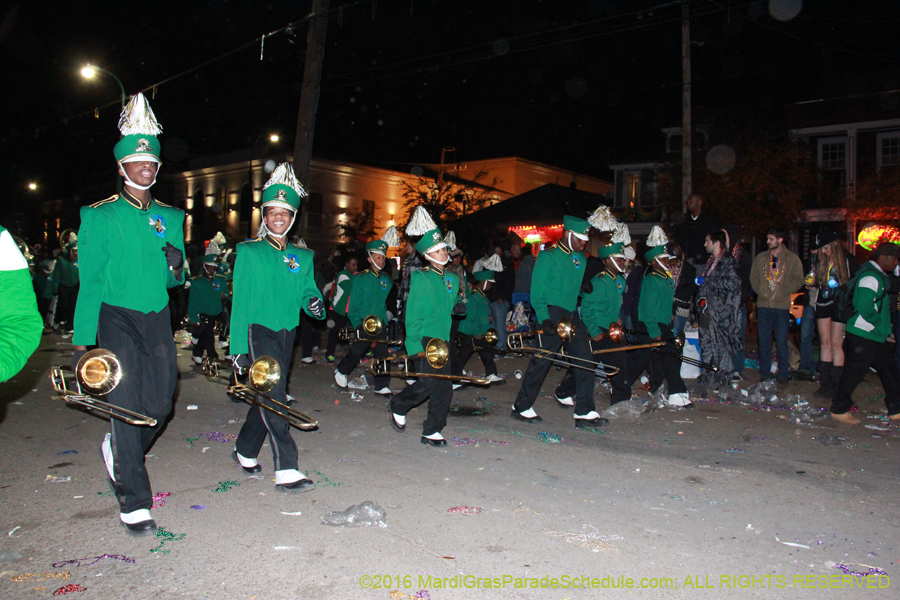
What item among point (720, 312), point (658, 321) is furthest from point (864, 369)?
point (658, 321)

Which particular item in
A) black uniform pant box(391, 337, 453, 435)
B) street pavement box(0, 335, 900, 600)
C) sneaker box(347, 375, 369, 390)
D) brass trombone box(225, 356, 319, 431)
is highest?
brass trombone box(225, 356, 319, 431)

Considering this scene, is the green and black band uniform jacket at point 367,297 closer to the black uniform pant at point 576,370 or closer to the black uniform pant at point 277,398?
the black uniform pant at point 576,370

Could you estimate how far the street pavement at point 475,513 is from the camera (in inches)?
133

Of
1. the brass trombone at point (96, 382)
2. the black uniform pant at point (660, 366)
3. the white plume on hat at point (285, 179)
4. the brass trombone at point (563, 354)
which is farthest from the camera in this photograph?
the black uniform pant at point (660, 366)

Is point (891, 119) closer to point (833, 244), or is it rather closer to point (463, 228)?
point (463, 228)

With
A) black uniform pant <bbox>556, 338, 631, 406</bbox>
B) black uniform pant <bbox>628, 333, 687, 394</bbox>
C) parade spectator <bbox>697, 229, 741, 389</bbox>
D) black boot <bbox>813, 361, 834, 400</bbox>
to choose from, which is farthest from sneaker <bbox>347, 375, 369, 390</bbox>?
black boot <bbox>813, 361, 834, 400</bbox>

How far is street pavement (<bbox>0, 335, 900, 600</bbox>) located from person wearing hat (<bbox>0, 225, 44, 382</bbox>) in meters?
1.50

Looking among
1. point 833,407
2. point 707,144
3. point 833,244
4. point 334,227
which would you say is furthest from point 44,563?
point 334,227

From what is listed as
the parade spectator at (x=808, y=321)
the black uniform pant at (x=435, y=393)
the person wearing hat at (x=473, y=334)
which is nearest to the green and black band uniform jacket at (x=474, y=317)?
the person wearing hat at (x=473, y=334)

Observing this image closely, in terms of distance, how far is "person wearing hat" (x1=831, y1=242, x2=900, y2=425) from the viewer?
7.10 m

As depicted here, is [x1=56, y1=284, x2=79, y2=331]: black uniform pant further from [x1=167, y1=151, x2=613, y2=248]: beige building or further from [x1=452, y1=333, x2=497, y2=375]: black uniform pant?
[x1=167, y1=151, x2=613, y2=248]: beige building

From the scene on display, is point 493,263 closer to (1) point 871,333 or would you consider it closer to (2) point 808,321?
(2) point 808,321

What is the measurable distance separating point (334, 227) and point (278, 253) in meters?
40.9

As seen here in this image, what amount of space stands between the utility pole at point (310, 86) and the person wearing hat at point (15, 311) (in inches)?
479
